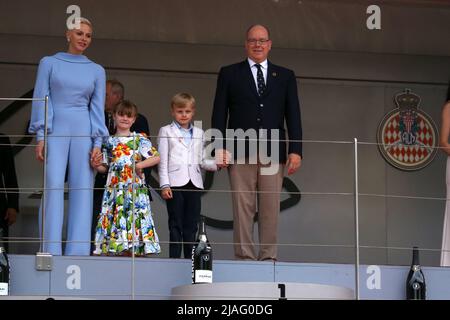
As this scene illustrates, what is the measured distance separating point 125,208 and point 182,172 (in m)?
0.27

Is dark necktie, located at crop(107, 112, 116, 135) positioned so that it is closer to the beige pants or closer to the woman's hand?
the woman's hand

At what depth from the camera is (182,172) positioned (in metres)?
5.23

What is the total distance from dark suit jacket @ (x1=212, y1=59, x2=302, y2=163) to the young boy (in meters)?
0.13

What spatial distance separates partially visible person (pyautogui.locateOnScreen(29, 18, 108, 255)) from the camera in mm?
5098

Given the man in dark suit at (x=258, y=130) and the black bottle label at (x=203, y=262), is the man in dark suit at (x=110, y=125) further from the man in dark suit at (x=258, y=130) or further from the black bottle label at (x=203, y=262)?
the black bottle label at (x=203, y=262)

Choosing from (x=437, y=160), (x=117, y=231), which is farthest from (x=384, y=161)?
(x=117, y=231)

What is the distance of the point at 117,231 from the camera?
509 cm

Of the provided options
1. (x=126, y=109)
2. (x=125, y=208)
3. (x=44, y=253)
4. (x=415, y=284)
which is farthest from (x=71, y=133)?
(x=415, y=284)

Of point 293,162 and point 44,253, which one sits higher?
point 293,162

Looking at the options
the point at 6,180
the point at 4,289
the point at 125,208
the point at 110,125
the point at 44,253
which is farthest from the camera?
the point at 6,180

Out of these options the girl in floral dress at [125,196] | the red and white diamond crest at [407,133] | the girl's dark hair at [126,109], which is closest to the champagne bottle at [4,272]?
the girl in floral dress at [125,196]

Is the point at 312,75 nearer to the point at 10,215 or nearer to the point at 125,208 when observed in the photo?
the point at 10,215
